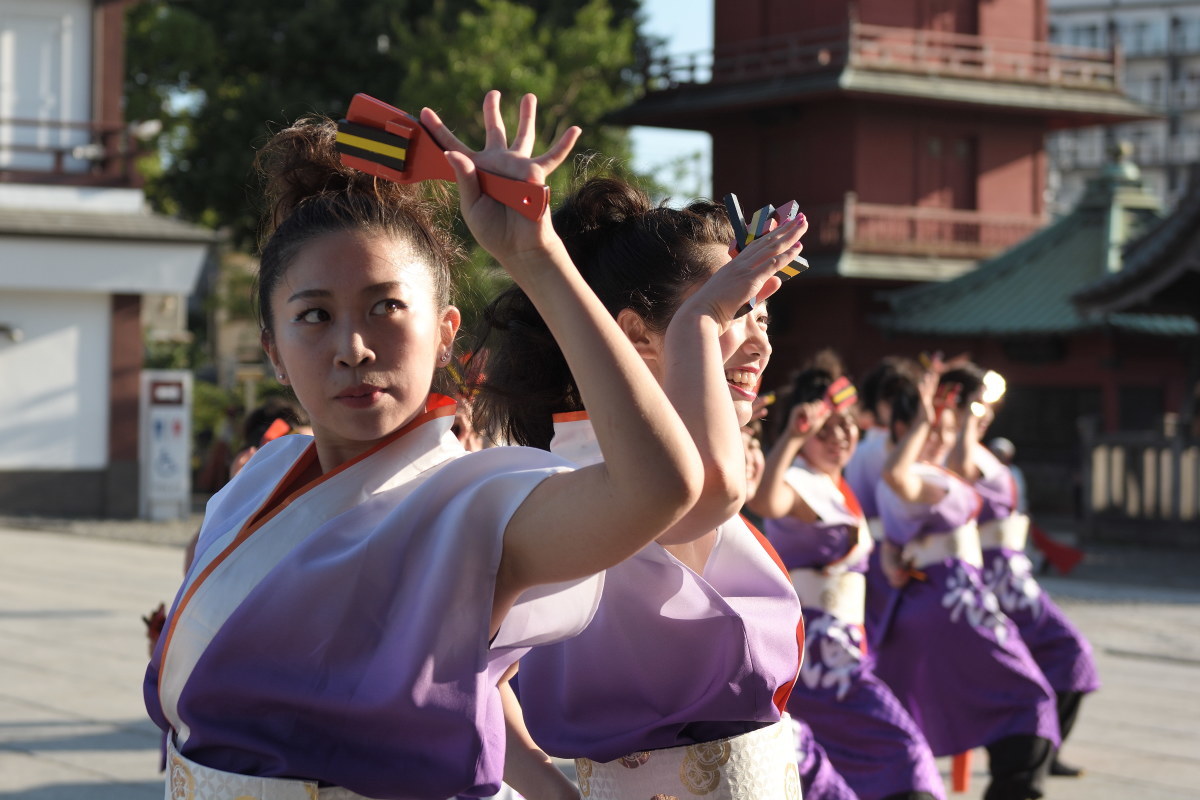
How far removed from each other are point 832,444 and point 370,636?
293 cm

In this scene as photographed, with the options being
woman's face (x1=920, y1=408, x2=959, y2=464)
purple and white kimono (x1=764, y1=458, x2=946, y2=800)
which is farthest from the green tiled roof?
purple and white kimono (x1=764, y1=458, x2=946, y2=800)

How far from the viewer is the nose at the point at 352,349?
1889 mm

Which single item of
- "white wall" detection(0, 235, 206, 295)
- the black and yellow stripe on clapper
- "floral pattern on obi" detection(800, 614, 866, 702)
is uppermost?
"white wall" detection(0, 235, 206, 295)

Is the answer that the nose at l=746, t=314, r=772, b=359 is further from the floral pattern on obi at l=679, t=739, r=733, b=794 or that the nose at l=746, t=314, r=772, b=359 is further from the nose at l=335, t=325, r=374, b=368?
the nose at l=335, t=325, r=374, b=368

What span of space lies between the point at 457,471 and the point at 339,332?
232 millimetres

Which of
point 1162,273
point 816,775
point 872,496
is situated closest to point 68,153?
point 1162,273

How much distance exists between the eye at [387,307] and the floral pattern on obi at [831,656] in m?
→ 2.60

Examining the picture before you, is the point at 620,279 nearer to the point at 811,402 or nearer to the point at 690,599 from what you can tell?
the point at 690,599

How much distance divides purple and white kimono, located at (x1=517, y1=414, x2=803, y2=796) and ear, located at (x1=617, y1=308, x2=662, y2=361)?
0.67ft

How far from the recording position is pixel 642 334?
99.2 inches

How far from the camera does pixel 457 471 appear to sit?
1.89m

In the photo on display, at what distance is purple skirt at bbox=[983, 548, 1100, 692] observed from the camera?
614cm

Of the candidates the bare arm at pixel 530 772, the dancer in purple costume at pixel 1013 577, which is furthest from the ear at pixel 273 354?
the dancer in purple costume at pixel 1013 577

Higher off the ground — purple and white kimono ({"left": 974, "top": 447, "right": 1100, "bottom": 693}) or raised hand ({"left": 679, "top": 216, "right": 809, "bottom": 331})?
raised hand ({"left": 679, "top": 216, "right": 809, "bottom": 331})
